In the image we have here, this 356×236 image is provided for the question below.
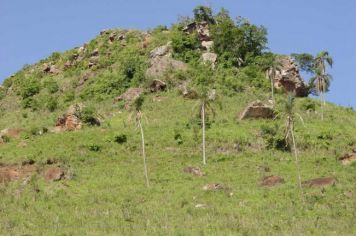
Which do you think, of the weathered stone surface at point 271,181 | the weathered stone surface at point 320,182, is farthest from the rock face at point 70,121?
the weathered stone surface at point 320,182

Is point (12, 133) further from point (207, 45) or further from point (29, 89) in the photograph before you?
point (207, 45)

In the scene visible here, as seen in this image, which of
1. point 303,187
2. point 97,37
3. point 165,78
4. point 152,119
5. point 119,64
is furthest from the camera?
point 97,37

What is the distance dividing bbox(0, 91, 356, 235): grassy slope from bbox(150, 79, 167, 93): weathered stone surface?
7509 millimetres

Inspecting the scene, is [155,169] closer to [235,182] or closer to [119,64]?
[235,182]

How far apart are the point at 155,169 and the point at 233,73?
48.2 metres

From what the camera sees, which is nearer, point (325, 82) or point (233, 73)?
point (325, 82)

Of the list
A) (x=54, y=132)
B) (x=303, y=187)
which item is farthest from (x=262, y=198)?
(x=54, y=132)

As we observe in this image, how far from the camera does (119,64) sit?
124 meters

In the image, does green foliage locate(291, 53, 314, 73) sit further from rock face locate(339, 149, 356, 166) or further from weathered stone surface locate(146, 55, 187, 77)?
rock face locate(339, 149, 356, 166)

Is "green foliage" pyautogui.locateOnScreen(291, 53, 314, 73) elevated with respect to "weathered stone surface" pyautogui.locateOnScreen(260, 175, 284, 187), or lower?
elevated

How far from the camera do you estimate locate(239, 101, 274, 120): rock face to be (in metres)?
93.2

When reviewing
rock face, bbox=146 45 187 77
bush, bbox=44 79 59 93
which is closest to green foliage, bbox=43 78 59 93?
bush, bbox=44 79 59 93

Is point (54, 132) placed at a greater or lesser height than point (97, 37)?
lesser

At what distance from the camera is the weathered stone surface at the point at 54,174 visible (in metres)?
66.8
